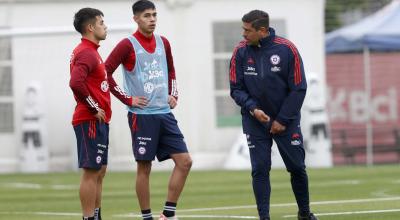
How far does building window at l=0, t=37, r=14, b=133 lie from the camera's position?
2692cm

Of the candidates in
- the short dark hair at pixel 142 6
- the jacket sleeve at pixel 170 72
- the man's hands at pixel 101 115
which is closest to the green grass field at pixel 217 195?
the jacket sleeve at pixel 170 72

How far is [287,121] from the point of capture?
1168 centimetres

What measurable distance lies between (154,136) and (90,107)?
909mm

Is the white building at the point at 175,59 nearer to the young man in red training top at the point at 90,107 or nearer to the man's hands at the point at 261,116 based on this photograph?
the young man in red training top at the point at 90,107

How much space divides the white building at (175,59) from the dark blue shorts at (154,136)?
542 inches

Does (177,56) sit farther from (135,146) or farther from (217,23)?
(135,146)

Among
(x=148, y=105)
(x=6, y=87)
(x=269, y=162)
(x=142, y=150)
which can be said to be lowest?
(x=269, y=162)

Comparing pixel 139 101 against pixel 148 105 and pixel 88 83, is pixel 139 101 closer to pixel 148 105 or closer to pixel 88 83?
pixel 148 105

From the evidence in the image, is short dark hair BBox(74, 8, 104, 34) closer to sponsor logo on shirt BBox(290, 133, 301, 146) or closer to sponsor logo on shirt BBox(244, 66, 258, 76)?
sponsor logo on shirt BBox(244, 66, 258, 76)

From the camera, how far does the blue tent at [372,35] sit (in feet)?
96.5

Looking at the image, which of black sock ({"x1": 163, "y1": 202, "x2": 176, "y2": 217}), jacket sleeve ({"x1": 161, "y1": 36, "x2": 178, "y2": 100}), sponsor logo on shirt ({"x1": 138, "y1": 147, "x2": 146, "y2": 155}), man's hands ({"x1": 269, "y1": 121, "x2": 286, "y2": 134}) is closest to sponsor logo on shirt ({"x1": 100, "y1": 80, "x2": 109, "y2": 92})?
sponsor logo on shirt ({"x1": 138, "y1": 147, "x2": 146, "y2": 155})

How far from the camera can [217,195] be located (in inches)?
690

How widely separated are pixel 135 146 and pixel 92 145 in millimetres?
771

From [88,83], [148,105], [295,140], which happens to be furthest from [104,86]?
[295,140]
